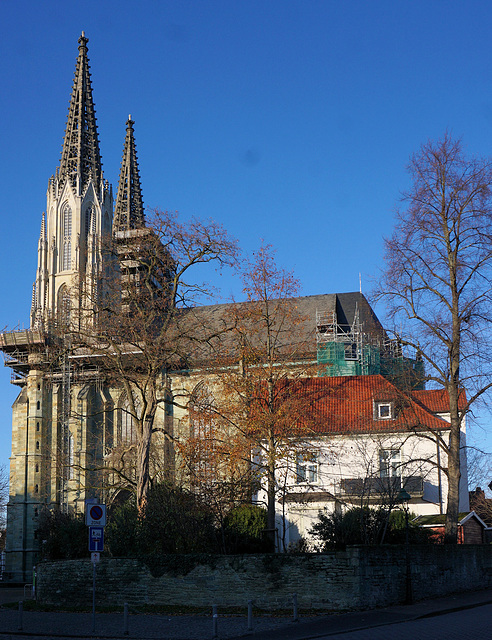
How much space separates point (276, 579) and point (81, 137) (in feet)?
245

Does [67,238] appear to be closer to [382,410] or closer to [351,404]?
[351,404]

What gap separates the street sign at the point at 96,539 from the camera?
18453 millimetres

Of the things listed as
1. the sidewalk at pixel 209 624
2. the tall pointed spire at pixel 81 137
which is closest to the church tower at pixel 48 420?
the tall pointed spire at pixel 81 137

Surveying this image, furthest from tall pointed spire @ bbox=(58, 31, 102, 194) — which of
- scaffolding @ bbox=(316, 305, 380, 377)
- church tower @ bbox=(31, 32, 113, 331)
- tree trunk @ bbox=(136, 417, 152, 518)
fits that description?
tree trunk @ bbox=(136, 417, 152, 518)

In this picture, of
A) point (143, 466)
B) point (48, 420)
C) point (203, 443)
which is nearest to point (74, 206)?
point (48, 420)

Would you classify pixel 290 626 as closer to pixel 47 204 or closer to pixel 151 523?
pixel 151 523

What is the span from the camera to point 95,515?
18.9 metres

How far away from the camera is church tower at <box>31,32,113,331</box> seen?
3179 inches

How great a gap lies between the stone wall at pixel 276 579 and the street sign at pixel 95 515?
3991 millimetres

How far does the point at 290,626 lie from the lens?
58.5 ft

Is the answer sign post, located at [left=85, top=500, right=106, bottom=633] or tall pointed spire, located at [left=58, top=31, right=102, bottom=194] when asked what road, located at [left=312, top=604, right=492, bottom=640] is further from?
tall pointed spire, located at [left=58, top=31, right=102, bottom=194]

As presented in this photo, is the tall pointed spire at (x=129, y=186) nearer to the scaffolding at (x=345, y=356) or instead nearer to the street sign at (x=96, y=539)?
the scaffolding at (x=345, y=356)

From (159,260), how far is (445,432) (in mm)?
16025

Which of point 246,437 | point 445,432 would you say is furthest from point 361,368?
point 246,437
